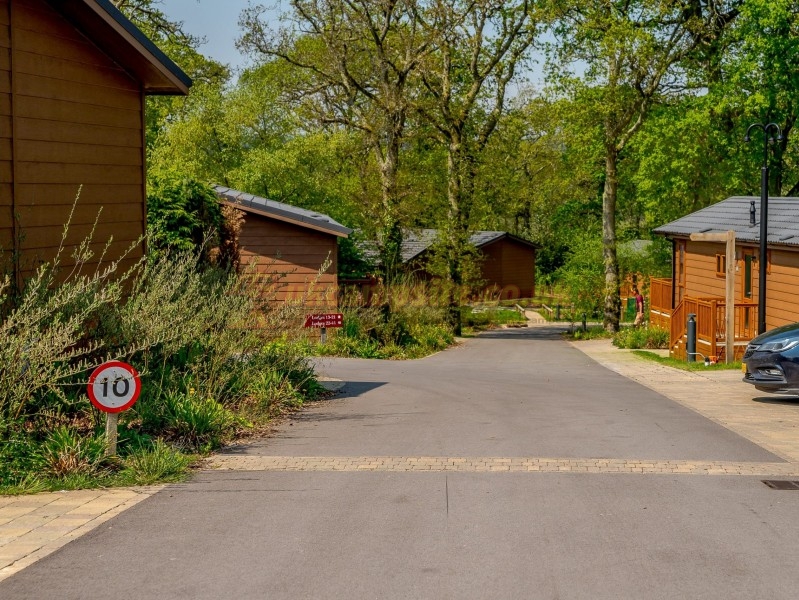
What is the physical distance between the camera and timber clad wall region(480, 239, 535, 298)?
62.9 metres

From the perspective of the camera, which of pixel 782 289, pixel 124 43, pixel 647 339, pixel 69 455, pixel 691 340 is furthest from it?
pixel 647 339

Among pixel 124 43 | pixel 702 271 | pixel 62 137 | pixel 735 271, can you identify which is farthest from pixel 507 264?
pixel 62 137

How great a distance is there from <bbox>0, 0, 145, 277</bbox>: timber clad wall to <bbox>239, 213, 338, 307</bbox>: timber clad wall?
13.5m

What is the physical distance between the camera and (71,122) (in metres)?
15.0

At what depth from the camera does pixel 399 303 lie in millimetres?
31531

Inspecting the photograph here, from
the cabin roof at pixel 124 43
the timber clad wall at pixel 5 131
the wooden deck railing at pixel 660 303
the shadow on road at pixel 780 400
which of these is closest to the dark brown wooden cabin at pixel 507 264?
the wooden deck railing at pixel 660 303

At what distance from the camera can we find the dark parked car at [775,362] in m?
15.4

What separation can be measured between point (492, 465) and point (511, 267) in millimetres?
54154

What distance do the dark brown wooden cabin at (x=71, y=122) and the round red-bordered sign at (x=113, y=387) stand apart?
10.6ft

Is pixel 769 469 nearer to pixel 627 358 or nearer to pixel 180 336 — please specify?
pixel 180 336

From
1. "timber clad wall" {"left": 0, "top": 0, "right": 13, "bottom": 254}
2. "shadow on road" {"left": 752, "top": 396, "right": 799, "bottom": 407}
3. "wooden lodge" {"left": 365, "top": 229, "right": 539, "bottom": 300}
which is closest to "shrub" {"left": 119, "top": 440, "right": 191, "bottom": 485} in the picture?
"timber clad wall" {"left": 0, "top": 0, "right": 13, "bottom": 254}

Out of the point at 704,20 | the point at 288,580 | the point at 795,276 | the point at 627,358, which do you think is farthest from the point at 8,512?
the point at 704,20

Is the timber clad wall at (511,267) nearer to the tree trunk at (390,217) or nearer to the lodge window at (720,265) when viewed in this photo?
the tree trunk at (390,217)

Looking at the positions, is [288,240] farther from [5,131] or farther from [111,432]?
[111,432]
